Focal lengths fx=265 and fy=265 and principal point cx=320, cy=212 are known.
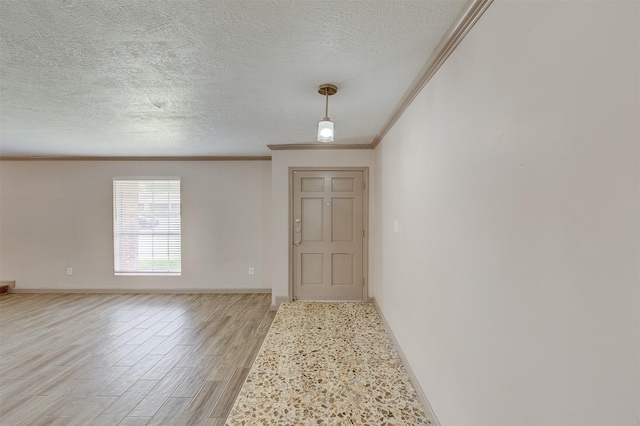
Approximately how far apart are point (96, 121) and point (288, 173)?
2281 millimetres

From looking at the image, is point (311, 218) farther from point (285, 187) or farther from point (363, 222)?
point (363, 222)

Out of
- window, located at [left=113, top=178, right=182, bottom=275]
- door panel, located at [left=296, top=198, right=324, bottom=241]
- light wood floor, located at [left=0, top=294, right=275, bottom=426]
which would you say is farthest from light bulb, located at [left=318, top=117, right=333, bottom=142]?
window, located at [left=113, top=178, right=182, bottom=275]

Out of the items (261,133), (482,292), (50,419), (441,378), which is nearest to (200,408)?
(50,419)

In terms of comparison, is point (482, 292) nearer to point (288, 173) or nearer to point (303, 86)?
point (303, 86)

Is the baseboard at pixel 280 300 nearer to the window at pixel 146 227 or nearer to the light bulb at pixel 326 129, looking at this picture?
the window at pixel 146 227

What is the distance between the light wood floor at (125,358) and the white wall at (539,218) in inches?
72.0

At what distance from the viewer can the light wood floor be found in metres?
1.96

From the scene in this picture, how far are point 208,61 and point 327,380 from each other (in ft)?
8.44

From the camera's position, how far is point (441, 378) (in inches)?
63.9

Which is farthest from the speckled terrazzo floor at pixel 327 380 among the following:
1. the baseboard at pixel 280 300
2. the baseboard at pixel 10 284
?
the baseboard at pixel 10 284

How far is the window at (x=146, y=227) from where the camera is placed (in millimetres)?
4730

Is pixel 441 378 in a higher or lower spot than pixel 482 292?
lower

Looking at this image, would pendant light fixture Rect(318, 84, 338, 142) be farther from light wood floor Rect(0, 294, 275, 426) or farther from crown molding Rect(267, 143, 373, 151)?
light wood floor Rect(0, 294, 275, 426)

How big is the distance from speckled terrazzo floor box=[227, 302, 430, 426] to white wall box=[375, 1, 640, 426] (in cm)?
47
